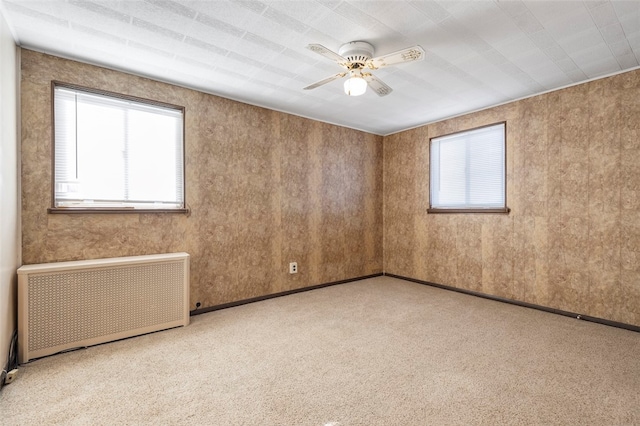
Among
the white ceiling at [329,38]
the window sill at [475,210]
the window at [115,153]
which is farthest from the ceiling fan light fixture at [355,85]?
the window sill at [475,210]

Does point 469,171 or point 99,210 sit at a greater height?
point 469,171

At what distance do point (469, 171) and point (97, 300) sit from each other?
443 cm

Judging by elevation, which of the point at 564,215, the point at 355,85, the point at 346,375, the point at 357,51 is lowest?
the point at 346,375

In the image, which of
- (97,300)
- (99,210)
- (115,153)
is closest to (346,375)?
(97,300)

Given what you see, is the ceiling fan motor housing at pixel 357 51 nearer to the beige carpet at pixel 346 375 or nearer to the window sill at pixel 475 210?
the beige carpet at pixel 346 375

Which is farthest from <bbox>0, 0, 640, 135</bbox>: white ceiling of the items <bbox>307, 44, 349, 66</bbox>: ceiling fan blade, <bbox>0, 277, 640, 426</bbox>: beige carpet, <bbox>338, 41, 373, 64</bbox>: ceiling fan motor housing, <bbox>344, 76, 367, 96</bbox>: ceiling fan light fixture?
<bbox>0, 277, 640, 426</bbox>: beige carpet

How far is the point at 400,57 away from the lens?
2.11m

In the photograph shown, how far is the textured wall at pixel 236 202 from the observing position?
8.25 ft

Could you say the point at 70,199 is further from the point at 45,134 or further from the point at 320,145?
the point at 320,145

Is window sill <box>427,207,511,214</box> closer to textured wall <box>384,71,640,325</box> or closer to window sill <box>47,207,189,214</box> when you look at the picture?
textured wall <box>384,71,640,325</box>

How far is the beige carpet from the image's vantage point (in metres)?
1.65

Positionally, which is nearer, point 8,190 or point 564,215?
point 8,190

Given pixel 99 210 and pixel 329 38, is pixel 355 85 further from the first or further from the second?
pixel 99 210

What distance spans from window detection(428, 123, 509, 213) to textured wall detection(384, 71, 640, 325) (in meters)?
0.12
